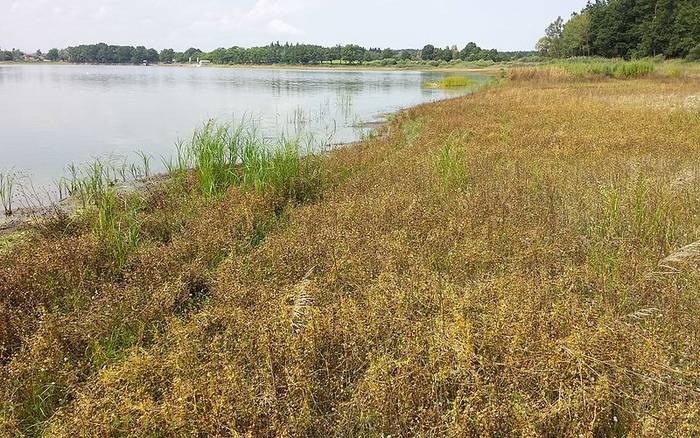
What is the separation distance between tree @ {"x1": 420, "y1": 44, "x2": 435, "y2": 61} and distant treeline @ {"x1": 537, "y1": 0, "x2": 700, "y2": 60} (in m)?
77.6

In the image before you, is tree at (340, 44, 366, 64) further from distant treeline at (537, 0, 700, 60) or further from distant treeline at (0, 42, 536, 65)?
distant treeline at (537, 0, 700, 60)

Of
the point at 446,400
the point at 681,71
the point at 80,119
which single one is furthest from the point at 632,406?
the point at 681,71

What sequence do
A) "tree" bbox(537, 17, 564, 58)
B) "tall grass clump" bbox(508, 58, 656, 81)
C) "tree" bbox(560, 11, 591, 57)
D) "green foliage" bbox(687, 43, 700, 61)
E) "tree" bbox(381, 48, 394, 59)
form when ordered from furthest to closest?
"tree" bbox(381, 48, 394, 59)
"tree" bbox(537, 17, 564, 58)
"tree" bbox(560, 11, 591, 57)
"green foliage" bbox(687, 43, 700, 61)
"tall grass clump" bbox(508, 58, 656, 81)

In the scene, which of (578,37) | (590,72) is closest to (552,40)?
(578,37)

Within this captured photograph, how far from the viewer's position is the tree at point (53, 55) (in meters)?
158

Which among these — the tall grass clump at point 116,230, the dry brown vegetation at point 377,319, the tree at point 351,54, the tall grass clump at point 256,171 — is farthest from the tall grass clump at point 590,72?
the tree at point 351,54

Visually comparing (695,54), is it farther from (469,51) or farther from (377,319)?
(469,51)

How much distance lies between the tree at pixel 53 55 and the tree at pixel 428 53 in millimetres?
118965

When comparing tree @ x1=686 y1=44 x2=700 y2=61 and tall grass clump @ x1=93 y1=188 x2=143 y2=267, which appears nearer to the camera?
tall grass clump @ x1=93 y1=188 x2=143 y2=267

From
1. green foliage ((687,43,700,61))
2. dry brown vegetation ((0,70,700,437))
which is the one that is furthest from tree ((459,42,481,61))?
dry brown vegetation ((0,70,700,437))

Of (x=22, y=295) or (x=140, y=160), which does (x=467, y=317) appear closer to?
(x=22, y=295)

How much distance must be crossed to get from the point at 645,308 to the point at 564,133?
30.3ft

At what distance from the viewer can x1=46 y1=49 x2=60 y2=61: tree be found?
158m

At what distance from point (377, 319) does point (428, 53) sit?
165 m
